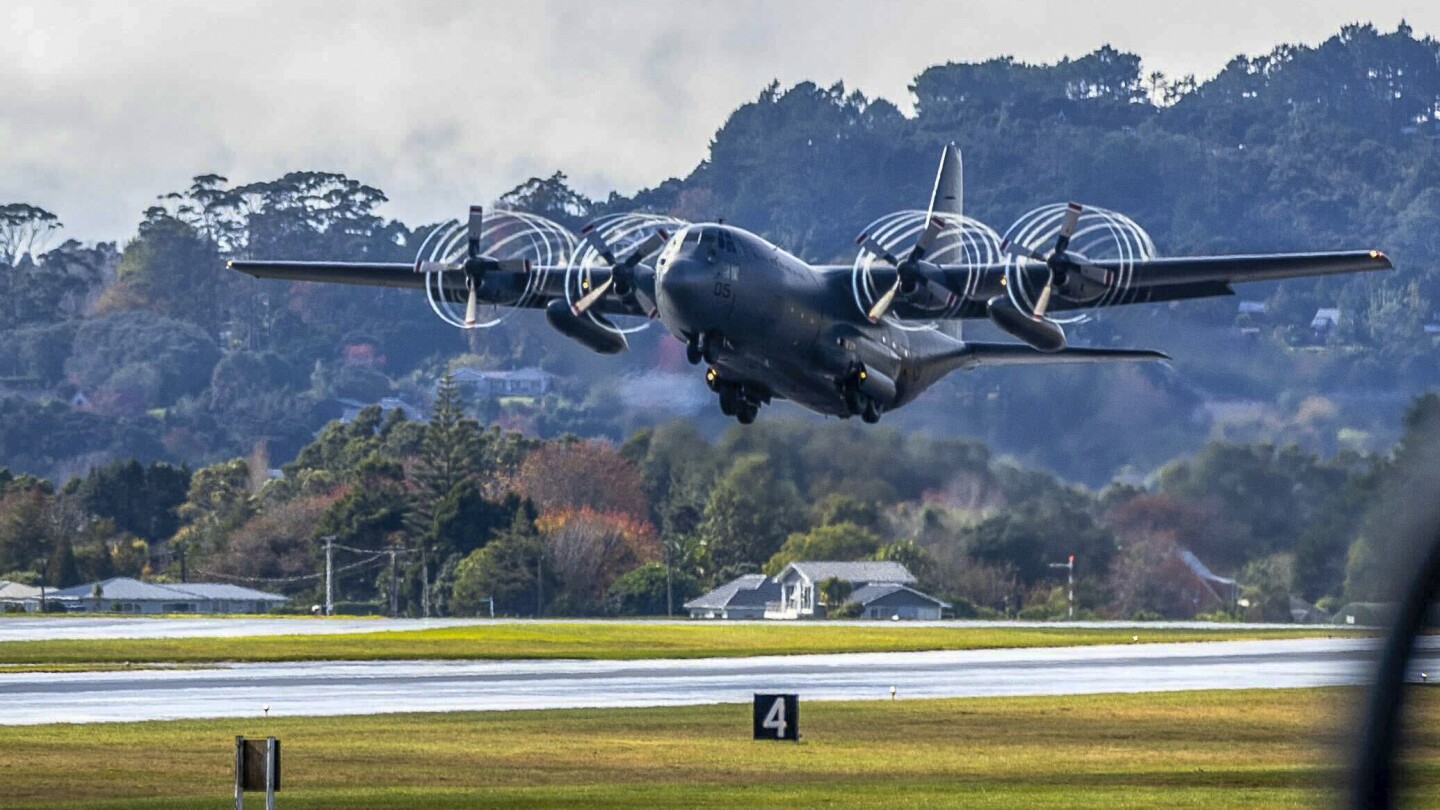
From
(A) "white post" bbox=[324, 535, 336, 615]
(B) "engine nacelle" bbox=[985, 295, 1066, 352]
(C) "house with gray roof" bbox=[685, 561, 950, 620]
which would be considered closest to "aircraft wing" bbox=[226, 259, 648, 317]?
(B) "engine nacelle" bbox=[985, 295, 1066, 352]

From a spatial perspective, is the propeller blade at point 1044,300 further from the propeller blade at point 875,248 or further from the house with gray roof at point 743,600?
the house with gray roof at point 743,600

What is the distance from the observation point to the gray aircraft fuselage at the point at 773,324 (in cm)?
→ 4709

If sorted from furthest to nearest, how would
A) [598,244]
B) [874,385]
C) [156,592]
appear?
[156,592]
[598,244]
[874,385]

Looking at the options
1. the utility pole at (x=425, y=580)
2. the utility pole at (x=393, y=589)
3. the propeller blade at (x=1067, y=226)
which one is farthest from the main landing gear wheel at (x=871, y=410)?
the utility pole at (x=393, y=589)

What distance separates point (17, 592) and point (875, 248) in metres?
78.2

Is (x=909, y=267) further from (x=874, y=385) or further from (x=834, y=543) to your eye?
(x=834, y=543)

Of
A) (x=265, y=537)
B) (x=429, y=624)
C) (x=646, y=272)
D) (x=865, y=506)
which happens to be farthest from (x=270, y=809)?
(x=265, y=537)

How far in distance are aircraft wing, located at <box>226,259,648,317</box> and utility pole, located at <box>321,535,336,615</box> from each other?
192ft

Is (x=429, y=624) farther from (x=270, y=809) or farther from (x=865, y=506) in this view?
(x=270, y=809)

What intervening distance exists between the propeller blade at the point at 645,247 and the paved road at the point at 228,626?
1098 inches

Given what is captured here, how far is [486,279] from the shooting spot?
190ft

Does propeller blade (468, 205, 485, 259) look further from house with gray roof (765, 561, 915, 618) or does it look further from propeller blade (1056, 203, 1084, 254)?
house with gray roof (765, 561, 915, 618)

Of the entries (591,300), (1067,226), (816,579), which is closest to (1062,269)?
(1067,226)

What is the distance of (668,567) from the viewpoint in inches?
4683
